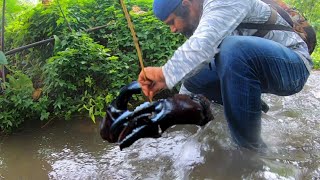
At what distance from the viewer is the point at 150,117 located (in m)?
1.80

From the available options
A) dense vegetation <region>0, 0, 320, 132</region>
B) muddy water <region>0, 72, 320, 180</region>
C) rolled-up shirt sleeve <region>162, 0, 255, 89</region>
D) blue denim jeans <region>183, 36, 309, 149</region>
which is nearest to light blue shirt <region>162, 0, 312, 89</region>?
rolled-up shirt sleeve <region>162, 0, 255, 89</region>

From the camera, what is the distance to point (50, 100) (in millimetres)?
3082

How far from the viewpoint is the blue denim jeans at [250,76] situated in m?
1.99

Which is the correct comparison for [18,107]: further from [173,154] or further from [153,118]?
[153,118]

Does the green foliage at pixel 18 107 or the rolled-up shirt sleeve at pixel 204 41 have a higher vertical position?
the rolled-up shirt sleeve at pixel 204 41

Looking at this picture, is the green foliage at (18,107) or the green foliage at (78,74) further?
the green foliage at (78,74)

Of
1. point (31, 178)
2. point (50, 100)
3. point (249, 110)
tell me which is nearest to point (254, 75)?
point (249, 110)

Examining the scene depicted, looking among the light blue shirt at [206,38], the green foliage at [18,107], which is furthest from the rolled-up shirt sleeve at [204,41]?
the green foliage at [18,107]

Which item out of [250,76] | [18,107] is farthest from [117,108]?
[18,107]

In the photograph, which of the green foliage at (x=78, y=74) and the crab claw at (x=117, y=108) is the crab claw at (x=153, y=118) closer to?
the crab claw at (x=117, y=108)

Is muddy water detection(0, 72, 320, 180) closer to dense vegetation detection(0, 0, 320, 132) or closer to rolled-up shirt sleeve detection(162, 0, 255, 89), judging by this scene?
dense vegetation detection(0, 0, 320, 132)

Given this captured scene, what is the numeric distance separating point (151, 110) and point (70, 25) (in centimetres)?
207

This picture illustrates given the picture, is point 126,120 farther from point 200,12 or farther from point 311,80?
point 311,80

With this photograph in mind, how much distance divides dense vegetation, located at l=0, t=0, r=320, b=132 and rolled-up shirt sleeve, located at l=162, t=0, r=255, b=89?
120cm
